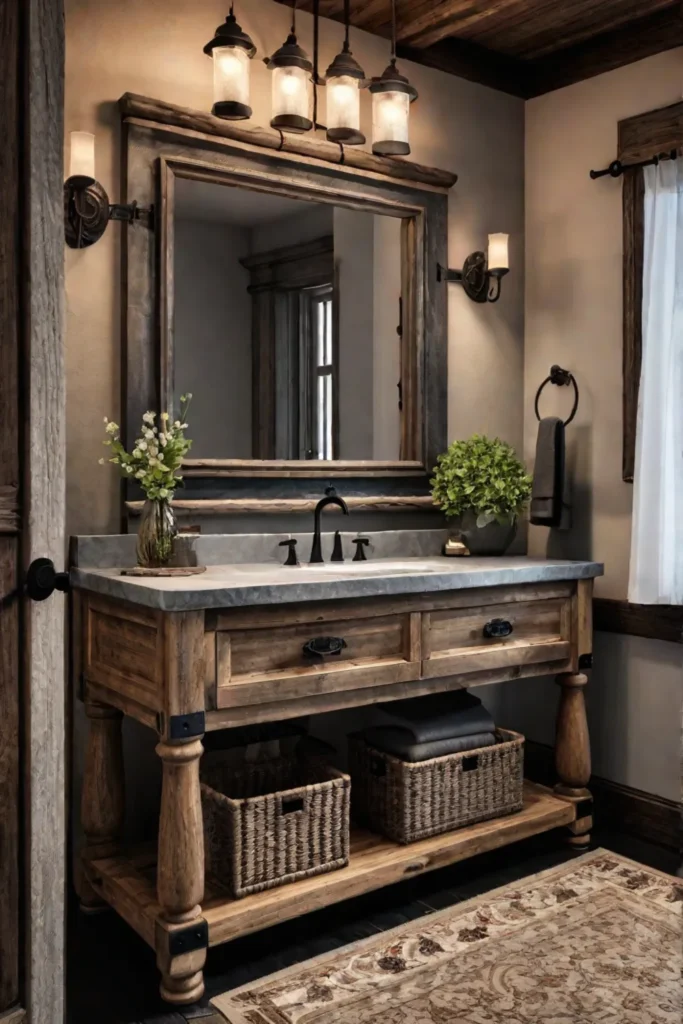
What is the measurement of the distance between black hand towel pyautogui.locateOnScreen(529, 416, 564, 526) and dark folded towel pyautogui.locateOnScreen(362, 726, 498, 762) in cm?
74

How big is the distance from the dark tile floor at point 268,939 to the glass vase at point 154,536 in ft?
3.00

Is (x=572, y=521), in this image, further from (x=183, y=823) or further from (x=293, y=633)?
(x=183, y=823)

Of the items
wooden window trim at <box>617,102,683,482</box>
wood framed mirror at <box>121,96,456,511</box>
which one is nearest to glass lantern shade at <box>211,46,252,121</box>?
wood framed mirror at <box>121,96,456,511</box>

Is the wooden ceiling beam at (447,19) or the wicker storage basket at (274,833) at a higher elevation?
the wooden ceiling beam at (447,19)

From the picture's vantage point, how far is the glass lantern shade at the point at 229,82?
2424 mm

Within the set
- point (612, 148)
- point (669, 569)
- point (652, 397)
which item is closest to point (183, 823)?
point (669, 569)

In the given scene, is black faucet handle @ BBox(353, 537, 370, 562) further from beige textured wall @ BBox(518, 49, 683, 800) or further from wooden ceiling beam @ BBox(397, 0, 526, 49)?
wooden ceiling beam @ BBox(397, 0, 526, 49)

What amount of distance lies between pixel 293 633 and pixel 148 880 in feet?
2.34

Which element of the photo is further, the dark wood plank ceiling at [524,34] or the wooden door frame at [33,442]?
the dark wood plank ceiling at [524,34]

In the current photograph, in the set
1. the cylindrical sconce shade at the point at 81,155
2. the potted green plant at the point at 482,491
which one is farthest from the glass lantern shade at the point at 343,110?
the potted green plant at the point at 482,491

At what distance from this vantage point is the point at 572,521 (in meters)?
3.18

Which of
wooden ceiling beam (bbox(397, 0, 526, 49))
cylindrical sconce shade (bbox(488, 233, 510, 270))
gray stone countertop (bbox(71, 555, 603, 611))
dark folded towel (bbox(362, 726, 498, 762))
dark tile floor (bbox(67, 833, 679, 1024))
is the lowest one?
dark tile floor (bbox(67, 833, 679, 1024))

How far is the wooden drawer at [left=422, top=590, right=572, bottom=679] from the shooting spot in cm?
238

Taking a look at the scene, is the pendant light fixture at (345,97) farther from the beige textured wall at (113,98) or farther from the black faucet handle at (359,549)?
the black faucet handle at (359,549)
